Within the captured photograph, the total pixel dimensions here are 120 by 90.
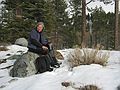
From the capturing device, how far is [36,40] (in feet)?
30.7

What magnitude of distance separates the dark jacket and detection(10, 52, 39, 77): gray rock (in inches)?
10.3

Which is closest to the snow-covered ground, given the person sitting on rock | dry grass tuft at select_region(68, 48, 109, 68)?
dry grass tuft at select_region(68, 48, 109, 68)

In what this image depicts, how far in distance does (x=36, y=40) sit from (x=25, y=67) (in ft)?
2.78

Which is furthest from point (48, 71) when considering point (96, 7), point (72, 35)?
point (96, 7)

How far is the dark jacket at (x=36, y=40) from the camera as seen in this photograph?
30.7 ft

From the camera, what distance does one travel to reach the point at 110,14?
5425 cm

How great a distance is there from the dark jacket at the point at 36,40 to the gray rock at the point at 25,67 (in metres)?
0.26

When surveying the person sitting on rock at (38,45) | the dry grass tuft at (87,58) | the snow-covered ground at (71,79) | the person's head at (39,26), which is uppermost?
the person's head at (39,26)

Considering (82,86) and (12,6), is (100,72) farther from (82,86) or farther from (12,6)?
(12,6)

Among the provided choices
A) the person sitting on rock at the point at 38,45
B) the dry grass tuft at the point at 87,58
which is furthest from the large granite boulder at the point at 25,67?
the dry grass tuft at the point at 87,58

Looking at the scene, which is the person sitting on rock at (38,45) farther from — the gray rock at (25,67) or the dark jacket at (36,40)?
the gray rock at (25,67)

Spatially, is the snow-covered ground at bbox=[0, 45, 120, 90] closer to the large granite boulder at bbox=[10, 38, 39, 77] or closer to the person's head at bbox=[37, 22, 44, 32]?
the large granite boulder at bbox=[10, 38, 39, 77]

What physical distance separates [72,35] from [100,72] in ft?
139

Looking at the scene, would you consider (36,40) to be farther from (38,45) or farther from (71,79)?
(71,79)
